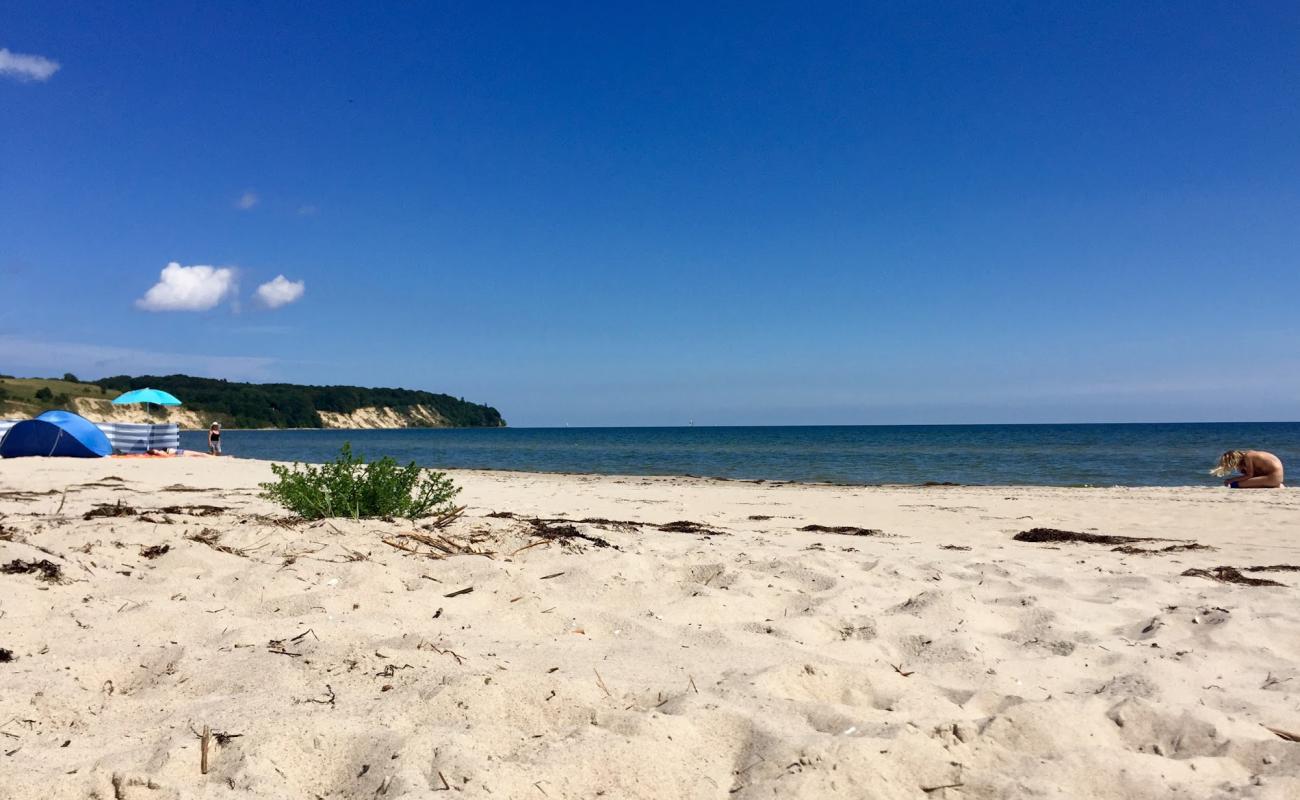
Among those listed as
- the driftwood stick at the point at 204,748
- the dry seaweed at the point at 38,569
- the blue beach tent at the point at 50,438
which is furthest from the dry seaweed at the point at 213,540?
the blue beach tent at the point at 50,438

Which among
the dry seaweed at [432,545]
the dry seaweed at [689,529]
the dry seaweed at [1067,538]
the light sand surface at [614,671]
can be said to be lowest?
the dry seaweed at [1067,538]

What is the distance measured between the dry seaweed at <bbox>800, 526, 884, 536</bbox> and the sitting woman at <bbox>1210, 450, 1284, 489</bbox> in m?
10.9

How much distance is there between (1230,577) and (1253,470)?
43.0 feet

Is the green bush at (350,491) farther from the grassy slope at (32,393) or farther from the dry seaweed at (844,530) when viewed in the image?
the grassy slope at (32,393)

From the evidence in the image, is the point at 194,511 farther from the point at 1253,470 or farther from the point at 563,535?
the point at 1253,470

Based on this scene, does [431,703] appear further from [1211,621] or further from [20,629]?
[1211,621]

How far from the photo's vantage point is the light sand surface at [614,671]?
88.5 inches

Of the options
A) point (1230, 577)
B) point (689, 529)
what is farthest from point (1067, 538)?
point (689, 529)

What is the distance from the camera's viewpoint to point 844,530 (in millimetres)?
8695

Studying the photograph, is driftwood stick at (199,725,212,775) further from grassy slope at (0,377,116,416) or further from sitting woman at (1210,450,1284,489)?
grassy slope at (0,377,116,416)

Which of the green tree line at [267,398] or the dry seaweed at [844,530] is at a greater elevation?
the green tree line at [267,398]

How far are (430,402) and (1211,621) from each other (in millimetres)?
157614

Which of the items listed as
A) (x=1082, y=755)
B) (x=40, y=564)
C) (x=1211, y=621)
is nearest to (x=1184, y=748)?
(x=1082, y=755)

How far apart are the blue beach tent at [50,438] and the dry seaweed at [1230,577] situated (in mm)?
23934
